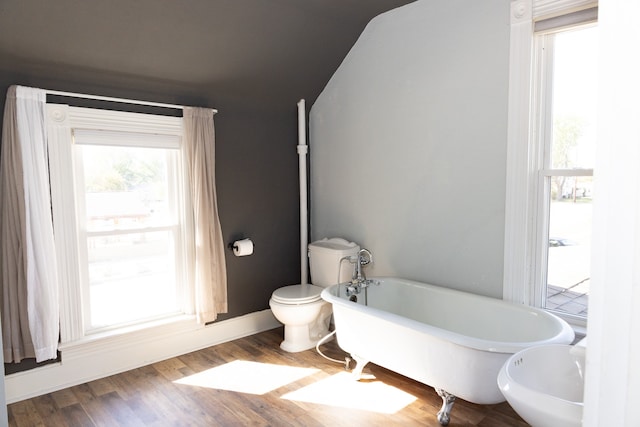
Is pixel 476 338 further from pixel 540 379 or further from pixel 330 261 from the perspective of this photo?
pixel 330 261

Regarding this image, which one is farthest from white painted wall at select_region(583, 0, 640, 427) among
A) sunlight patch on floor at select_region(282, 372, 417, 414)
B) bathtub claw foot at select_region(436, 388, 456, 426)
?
sunlight patch on floor at select_region(282, 372, 417, 414)

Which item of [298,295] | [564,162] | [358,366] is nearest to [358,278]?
[298,295]

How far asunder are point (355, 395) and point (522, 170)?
1.70 meters

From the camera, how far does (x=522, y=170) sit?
97.4 inches

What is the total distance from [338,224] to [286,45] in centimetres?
153

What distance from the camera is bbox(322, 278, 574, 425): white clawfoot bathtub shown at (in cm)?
204

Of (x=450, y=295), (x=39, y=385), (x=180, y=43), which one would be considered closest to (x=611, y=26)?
(x=450, y=295)

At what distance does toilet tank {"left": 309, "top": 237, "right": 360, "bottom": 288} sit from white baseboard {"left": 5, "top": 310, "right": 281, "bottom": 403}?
706 millimetres

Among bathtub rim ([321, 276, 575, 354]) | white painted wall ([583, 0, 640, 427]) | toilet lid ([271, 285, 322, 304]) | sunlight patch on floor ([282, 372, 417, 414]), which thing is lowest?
sunlight patch on floor ([282, 372, 417, 414])

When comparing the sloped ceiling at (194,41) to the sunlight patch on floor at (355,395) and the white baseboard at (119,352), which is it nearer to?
the white baseboard at (119,352)

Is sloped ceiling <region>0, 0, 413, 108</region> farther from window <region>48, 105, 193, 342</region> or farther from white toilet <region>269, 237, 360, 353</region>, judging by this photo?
white toilet <region>269, 237, 360, 353</region>

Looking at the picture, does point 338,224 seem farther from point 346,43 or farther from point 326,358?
point 346,43

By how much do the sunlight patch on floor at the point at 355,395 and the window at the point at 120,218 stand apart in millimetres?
1212

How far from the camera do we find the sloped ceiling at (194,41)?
2305 mm
